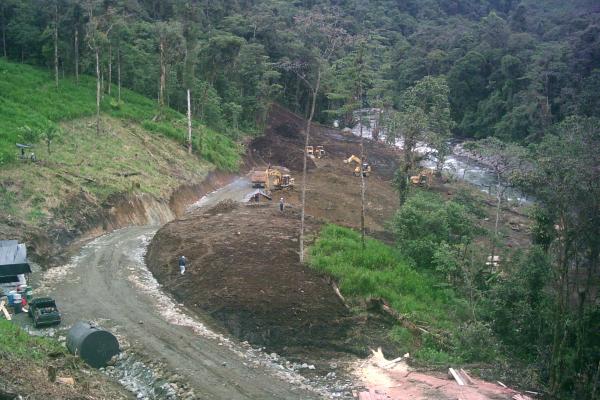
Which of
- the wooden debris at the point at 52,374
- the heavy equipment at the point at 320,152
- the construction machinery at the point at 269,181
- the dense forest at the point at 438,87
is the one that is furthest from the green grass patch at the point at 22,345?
the heavy equipment at the point at 320,152

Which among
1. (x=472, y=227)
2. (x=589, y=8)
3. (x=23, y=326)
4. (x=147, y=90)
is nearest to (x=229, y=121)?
(x=147, y=90)

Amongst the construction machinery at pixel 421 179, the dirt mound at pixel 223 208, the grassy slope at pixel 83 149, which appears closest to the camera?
the grassy slope at pixel 83 149

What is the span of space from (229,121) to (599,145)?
2039 inches

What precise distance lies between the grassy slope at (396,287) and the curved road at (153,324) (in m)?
5.17

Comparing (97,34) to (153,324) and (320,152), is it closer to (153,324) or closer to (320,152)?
(320,152)

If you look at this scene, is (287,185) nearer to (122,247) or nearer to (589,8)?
(122,247)

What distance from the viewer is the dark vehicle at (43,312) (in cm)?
1877

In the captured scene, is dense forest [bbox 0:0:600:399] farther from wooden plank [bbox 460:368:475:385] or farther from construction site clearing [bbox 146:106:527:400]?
construction site clearing [bbox 146:106:527:400]

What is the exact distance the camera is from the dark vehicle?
1877 centimetres

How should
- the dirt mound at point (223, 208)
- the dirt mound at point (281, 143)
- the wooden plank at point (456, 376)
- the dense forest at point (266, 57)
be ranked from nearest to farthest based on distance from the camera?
1. the wooden plank at point (456, 376)
2. the dirt mound at point (223, 208)
3. the dense forest at point (266, 57)
4. the dirt mound at point (281, 143)

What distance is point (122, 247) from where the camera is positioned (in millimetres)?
28625

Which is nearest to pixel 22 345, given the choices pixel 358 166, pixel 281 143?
pixel 358 166

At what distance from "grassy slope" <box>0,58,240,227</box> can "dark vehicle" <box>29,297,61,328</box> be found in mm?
8747

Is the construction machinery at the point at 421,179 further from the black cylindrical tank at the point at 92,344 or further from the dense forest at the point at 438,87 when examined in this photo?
the black cylindrical tank at the point at 92,344
